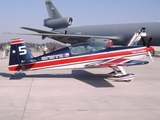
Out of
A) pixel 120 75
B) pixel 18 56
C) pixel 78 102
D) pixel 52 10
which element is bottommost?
pixel 120 75

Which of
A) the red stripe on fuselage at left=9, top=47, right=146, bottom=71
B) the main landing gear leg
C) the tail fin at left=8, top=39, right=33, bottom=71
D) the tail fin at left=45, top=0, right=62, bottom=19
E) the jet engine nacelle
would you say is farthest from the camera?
the tail fin at left=45, top=0, right=62, bottom=19

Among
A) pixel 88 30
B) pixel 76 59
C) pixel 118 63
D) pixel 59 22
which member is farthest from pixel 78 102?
pixel 59 22

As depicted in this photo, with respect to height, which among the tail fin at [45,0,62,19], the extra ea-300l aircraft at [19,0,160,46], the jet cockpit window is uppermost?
the tail fin at [45,0,62,19]

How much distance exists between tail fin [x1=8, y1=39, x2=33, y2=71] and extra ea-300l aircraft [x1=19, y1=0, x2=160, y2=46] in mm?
20335

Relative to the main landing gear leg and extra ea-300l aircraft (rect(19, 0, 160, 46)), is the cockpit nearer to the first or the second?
the main landing gear leg

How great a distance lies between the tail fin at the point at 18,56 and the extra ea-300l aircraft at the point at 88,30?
20335 millimetres

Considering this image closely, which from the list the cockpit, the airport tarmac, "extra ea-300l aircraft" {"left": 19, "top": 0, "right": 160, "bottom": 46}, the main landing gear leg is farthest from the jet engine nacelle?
the airport tarmac

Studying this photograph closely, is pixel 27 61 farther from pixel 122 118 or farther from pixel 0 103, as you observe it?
pixel 122 118

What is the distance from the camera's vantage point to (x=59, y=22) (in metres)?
36.0

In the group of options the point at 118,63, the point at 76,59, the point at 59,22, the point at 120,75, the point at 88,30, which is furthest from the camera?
the point at 59,22

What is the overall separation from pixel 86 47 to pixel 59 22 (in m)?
27.1

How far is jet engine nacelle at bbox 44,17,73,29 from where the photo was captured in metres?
35.9

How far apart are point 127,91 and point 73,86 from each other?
1934mm

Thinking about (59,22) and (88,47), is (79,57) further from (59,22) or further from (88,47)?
(59,22)
